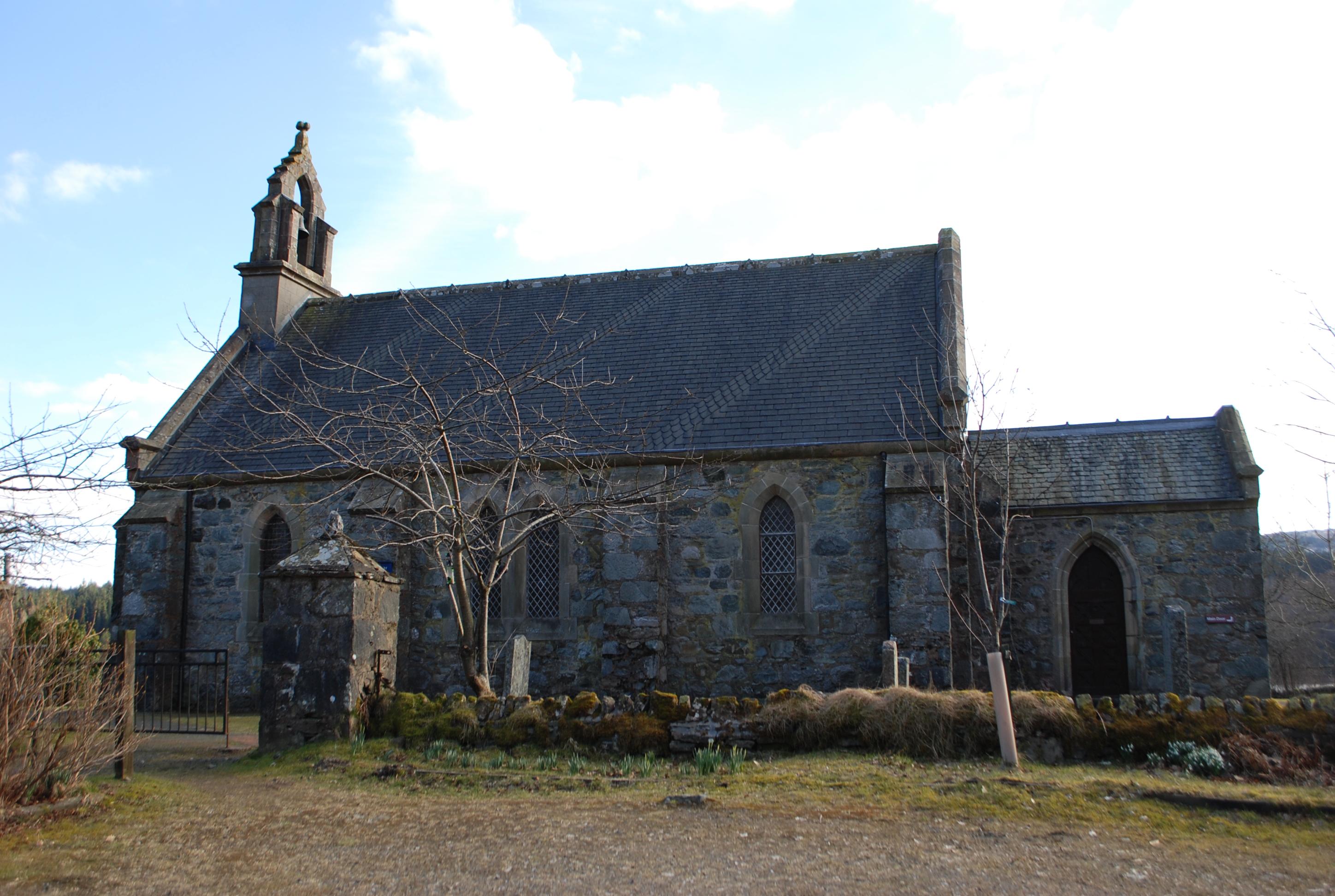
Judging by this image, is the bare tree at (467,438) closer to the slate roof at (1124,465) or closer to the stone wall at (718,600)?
the stone wall at (718,600)

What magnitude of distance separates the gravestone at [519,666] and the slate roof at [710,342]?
14.7ft

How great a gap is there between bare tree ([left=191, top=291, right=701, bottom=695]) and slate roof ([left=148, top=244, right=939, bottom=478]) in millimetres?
147

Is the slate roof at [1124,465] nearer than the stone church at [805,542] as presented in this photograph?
No

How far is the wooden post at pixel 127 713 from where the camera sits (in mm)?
8008

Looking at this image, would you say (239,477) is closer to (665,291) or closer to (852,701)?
(665,291)

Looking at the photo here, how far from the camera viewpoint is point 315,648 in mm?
9531

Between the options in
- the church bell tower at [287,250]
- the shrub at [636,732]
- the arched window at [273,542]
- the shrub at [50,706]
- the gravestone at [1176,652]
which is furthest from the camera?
the church bell tower at [287,250]

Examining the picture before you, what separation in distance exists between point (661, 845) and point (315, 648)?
15.9 ft

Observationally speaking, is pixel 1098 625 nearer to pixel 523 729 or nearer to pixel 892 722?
pixel 892 722

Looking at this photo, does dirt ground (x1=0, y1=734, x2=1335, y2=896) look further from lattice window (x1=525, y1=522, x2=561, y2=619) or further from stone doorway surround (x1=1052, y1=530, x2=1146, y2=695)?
stone doorway surround (x1=1052, y1=530, x2=1146, y2=695)

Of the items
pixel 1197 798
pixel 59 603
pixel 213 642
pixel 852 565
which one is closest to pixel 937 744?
pixel 1197 798

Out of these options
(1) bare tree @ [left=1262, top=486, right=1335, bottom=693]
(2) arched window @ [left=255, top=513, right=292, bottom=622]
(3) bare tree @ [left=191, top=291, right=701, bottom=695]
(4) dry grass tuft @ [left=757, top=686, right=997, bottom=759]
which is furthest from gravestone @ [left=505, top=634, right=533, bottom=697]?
(1) bare tree @ [left=1262, top=486, right=1335, bottom=693]

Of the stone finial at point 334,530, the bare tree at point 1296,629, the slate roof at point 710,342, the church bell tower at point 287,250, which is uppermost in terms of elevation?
the church bell tower at point 287,250

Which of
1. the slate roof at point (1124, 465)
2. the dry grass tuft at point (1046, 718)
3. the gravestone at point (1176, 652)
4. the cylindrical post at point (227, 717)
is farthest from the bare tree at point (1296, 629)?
the cylindrical post at point (227, 717)
